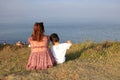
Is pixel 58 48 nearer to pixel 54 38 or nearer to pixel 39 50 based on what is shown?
pixel 54 38

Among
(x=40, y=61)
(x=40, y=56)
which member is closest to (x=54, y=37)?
(x=40, y=56)

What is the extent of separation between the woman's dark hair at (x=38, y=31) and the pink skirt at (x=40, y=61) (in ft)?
1.39

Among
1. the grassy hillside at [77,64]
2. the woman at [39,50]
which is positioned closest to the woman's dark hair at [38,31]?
the woman at [39,50]

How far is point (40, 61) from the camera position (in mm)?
10812

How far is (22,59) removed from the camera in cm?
1270

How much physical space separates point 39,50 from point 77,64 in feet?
3.70

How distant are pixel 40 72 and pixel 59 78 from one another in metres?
0.68

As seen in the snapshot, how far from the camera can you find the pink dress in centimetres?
1078

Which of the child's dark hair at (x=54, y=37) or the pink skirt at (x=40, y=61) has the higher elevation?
the child's dark hair at (x=54, y=37)

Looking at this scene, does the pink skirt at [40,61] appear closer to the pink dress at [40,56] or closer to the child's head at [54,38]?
the pink dress at [40,56]

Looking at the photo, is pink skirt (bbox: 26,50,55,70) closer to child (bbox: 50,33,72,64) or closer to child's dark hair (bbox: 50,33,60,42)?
child (bbox: 50,33,72,64)

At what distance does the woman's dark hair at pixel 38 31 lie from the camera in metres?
10.9

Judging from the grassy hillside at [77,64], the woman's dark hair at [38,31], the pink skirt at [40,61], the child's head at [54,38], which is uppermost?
the woman's dark hair at [38,31]

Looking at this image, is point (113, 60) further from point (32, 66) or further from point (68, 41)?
point (32, 66)
